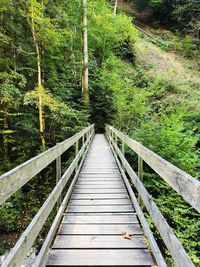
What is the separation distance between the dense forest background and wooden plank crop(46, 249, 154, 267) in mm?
3552

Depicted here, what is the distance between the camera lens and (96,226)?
3463 millimetres

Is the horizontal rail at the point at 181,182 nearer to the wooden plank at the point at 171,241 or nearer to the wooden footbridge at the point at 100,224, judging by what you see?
the wooden footbridge at the point at 100,224

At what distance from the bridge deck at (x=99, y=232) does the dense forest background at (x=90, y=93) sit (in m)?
2.48

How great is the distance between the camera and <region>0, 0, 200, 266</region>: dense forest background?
850 centimetres

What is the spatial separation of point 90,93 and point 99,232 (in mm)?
16940

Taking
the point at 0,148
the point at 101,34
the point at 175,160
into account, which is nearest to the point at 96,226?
the point at 175,160

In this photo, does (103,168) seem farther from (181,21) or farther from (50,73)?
(181,21)

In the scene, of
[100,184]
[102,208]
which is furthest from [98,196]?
[100,184]

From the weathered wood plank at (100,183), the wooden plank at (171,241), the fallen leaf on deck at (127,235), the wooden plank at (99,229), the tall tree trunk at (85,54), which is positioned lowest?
the weathered wood plank at (100,183)

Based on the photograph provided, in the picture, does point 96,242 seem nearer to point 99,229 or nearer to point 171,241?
point 99,229

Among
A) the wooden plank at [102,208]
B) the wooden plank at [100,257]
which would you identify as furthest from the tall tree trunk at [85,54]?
the wooden plank at [100,257]

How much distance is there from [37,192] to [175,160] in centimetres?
660

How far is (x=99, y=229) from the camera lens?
3371mm

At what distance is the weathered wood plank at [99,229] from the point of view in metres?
3.25
